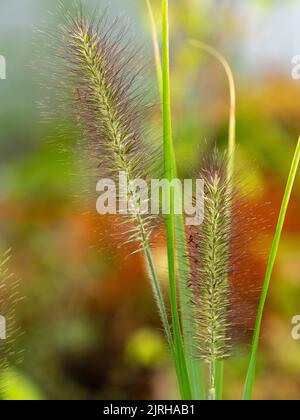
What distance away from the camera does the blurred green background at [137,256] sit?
1582 mm

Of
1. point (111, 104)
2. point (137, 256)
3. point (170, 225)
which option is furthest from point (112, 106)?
point (137, 256)

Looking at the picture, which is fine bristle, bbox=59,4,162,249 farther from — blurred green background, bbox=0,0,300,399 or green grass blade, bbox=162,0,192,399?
blurred green background, bbox=0,0,300,399

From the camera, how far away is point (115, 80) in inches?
20.1

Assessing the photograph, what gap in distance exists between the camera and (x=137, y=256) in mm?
1567

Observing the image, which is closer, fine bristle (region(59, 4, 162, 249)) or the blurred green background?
fine bristle (region(59, 4, 162, 249))

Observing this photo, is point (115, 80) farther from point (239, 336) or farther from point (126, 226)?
point (239, 336)

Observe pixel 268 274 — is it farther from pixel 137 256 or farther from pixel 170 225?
pixel 137 256

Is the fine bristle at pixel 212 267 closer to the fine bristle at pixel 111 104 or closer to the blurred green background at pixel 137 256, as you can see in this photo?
the fine bristle at pixel 111 104

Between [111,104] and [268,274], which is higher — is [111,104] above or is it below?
above

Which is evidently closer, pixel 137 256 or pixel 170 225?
pixel 170 225

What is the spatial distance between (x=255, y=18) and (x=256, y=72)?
0.23m

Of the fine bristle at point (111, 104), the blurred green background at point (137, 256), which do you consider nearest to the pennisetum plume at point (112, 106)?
the fine bristle at point (111, 104)

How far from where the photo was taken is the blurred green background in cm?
158

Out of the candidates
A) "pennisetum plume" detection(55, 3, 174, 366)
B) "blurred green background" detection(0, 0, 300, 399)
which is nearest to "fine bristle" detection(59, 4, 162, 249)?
"pennisetum plume" detection(55, 3, 174, 366)
